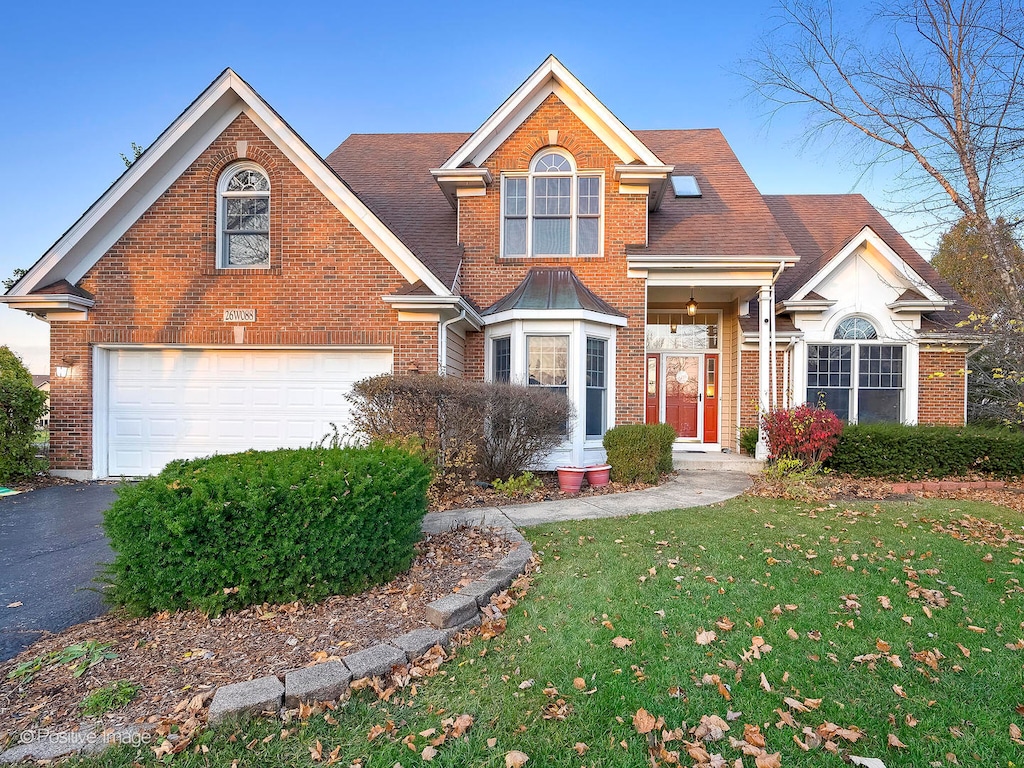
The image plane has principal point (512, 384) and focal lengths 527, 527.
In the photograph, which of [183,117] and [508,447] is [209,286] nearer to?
[183,117]

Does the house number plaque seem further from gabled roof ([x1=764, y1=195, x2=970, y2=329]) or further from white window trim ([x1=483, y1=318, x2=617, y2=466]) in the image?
gabled roof ([x1=764, y1=195, x2=970, y2=329])

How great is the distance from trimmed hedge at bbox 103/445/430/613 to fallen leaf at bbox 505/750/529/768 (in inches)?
80.6

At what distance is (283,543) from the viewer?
12.5 ft

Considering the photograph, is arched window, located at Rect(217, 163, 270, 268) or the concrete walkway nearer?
the concrete walkway

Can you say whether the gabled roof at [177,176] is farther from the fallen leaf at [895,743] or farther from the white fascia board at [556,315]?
the fallen leaf at [895,743]

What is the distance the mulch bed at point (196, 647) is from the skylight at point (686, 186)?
10.7 meters

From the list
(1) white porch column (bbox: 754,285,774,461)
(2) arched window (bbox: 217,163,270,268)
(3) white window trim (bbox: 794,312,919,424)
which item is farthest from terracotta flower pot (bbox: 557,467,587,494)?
(2) arched window (bbox: 217,163,270,268)

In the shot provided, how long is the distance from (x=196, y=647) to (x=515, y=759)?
2280mm

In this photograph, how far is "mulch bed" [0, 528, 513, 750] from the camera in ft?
9.04

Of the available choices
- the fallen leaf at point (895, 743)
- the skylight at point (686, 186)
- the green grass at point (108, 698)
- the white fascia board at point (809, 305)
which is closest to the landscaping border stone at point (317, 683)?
the green grass at point (108, 698)

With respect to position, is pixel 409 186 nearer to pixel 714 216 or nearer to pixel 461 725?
pixel 714 216

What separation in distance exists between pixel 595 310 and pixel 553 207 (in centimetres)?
255

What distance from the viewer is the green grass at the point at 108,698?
2.71 meters

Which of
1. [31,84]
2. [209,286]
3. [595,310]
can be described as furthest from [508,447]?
[31,84]
